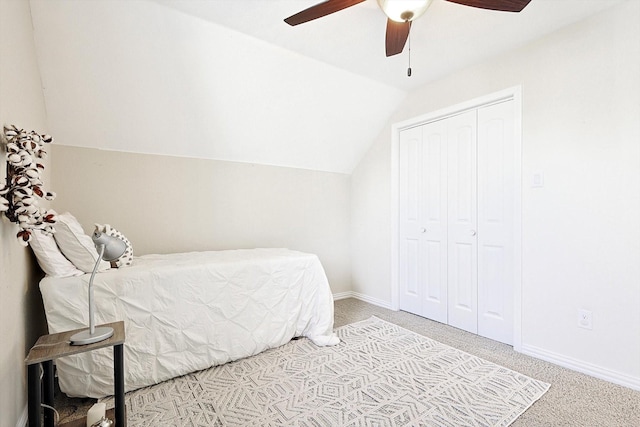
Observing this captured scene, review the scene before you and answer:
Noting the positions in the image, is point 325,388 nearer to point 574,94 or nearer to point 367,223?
point 367,223

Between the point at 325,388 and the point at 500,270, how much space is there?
1.74m

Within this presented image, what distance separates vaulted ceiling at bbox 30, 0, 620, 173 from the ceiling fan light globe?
0.33 metres

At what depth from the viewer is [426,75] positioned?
295 cm

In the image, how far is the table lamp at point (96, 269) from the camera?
4.32 feet

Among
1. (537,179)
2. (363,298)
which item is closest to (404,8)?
(537,179)

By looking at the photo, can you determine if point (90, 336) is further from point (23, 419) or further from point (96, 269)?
point (23, 419)

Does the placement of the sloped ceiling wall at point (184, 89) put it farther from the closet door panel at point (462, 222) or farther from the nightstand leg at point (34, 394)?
the nightstand leg at point (34, 394)

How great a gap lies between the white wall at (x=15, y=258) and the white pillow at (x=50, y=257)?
0.07m

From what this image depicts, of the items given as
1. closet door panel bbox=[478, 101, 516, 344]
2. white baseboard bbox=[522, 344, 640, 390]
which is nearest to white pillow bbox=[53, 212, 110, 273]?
closet door panel bbox=[478, 101, 516, 344]

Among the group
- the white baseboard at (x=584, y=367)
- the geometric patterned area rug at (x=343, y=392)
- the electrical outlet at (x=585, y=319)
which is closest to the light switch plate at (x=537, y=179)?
the electrical outlet at (x=585, y=319)

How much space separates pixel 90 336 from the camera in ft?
4.39

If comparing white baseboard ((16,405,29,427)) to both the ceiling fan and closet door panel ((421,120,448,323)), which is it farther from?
closet door panel ((421,120,448,323))

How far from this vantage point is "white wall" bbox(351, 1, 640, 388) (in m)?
1.95

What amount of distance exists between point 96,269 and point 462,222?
275 centimetres
